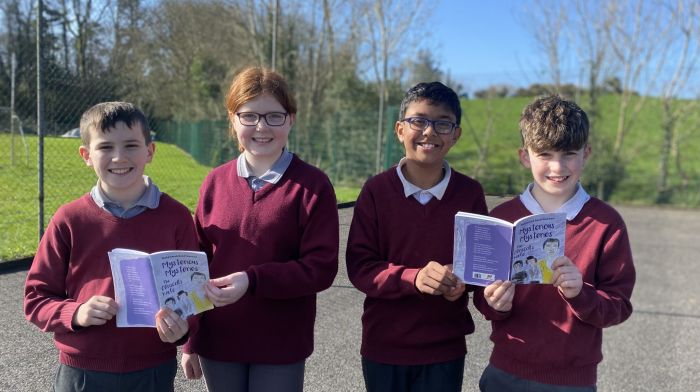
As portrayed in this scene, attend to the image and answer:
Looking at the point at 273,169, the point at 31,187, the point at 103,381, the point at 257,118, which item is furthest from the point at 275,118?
the point at 31,187

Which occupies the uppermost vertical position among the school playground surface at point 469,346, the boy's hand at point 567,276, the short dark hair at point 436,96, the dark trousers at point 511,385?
the short dark hair at point 436,96

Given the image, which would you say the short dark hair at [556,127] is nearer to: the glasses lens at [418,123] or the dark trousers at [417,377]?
the glasses lens at [418,123]

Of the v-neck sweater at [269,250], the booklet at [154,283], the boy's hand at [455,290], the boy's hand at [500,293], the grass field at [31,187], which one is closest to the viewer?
the booklet at [154,283]

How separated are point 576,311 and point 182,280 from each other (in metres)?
1.32

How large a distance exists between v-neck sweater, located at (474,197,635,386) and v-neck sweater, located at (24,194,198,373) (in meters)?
1.29

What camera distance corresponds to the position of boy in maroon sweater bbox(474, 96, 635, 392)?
6.36 ft

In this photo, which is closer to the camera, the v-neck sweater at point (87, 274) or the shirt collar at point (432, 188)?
the v-neck sweater at point (87, 274)

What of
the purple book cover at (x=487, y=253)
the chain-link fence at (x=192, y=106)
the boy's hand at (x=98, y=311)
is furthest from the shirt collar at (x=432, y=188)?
the chain-link fence at (x=192, y=106)

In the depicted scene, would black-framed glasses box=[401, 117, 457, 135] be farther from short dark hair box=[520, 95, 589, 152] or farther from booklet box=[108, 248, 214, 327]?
booklet box=[108, 248, 214, 327]

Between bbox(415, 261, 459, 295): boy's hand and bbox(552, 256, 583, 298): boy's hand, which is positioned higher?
bbox(552, 256, 583, 298): boy's hand

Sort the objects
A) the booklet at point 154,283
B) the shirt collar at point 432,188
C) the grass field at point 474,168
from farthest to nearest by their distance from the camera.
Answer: the grass field at point 474,168 < the shirt collar at point 432,188 < the booklet at point 154,283

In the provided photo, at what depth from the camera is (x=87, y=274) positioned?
1.91 metres

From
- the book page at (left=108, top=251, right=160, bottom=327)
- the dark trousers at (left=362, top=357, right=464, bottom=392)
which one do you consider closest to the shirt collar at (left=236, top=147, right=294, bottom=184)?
the book page at (left=108, top=251, right=160, bottom=327)

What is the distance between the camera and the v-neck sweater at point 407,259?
2127 mm
